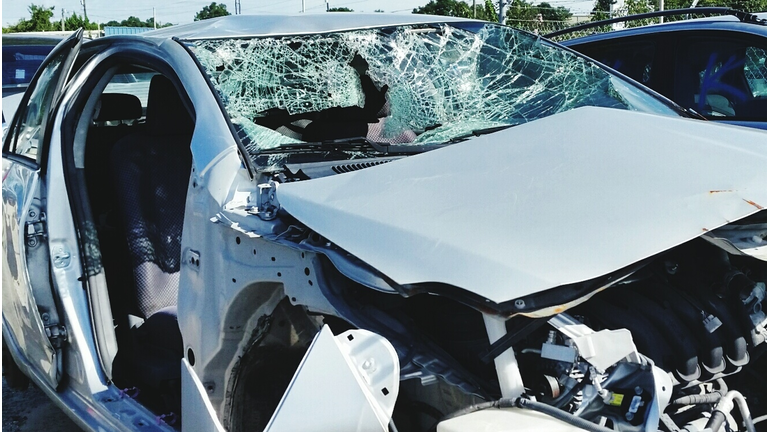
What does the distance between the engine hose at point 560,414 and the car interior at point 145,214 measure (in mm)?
1774

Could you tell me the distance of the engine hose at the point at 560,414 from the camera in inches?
65.9

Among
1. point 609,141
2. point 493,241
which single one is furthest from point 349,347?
point 609,141

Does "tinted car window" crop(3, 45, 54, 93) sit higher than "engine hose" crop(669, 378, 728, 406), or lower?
higher

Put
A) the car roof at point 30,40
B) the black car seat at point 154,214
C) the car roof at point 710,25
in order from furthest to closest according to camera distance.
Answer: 1. the car roof at point 30,40
2. the car roof at point 710,25
3. the black car seat at point 154,214

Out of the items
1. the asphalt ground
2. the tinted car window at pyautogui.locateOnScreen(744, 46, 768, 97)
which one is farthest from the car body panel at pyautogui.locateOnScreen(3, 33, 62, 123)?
the tinted car window at pyautogui.locateOnScreen(744, 46, 768, 97)

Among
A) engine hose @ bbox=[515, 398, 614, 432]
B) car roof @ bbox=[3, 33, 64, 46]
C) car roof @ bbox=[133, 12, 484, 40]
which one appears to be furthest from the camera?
car roof @ bbox=[3, 33, 64, 46]

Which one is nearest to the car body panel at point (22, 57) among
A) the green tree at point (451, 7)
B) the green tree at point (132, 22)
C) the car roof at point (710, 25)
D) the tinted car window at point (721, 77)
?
the car roof at point (710, 25)

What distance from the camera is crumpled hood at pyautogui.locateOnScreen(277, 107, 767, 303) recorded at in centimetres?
174

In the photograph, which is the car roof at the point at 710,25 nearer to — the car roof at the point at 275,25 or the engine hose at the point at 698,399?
the car roof at the point at 275,25

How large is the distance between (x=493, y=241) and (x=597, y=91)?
1688 mm

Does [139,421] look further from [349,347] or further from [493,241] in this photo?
[493,241]

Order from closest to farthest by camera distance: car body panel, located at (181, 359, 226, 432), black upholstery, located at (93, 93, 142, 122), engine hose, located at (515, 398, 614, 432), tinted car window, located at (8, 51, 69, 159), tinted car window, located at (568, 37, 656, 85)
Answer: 1. engine hose, located at (515, 398, 614, 432)
2. car body panel, located at (181, 359, 226, 432)
3. tinted car window, located at (8, 51, 69, 159)
4. black upholstery, located at (93, 93, 142, 122)
5. tinted car window, located at (568, 37, 656, 85)

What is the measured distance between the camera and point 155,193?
11.1 ft

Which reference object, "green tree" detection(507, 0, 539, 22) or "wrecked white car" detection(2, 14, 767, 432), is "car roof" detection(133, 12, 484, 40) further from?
"green tree" detection(507, 0, 539, 22)
